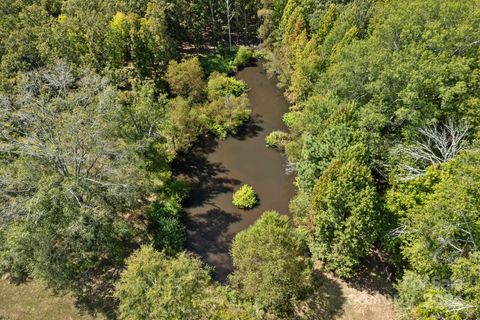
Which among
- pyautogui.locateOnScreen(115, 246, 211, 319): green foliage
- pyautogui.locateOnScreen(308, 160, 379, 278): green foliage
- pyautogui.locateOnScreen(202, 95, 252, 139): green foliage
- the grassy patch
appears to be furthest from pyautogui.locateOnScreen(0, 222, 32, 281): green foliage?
pyautogui.locateOnScreen(202, 95, 252, 139): green foliage

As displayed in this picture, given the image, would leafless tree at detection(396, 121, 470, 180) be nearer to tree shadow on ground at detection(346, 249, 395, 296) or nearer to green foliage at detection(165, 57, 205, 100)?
tree shadow on ground at detection(346, 249, 395, 296)

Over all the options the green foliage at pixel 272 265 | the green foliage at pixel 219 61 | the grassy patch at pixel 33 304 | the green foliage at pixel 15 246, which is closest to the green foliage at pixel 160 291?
the green foliage at pixel 272 265

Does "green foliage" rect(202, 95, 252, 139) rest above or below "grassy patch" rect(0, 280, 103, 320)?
above

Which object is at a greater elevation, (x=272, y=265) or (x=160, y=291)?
(x=272, y=265)

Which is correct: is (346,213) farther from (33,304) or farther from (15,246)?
(33,304)

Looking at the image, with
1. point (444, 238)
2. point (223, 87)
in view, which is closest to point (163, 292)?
point (444, 238)

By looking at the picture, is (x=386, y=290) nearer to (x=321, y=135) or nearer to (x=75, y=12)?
(x=321, y=135)

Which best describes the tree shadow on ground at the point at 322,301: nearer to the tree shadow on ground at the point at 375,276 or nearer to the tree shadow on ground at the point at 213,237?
the tree shadow on ground at the point at 375,276

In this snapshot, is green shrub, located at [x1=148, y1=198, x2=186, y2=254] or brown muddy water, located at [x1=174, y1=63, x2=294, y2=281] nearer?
green shrub, located at [x1=148, y1=198, x2=186, y2=254]
